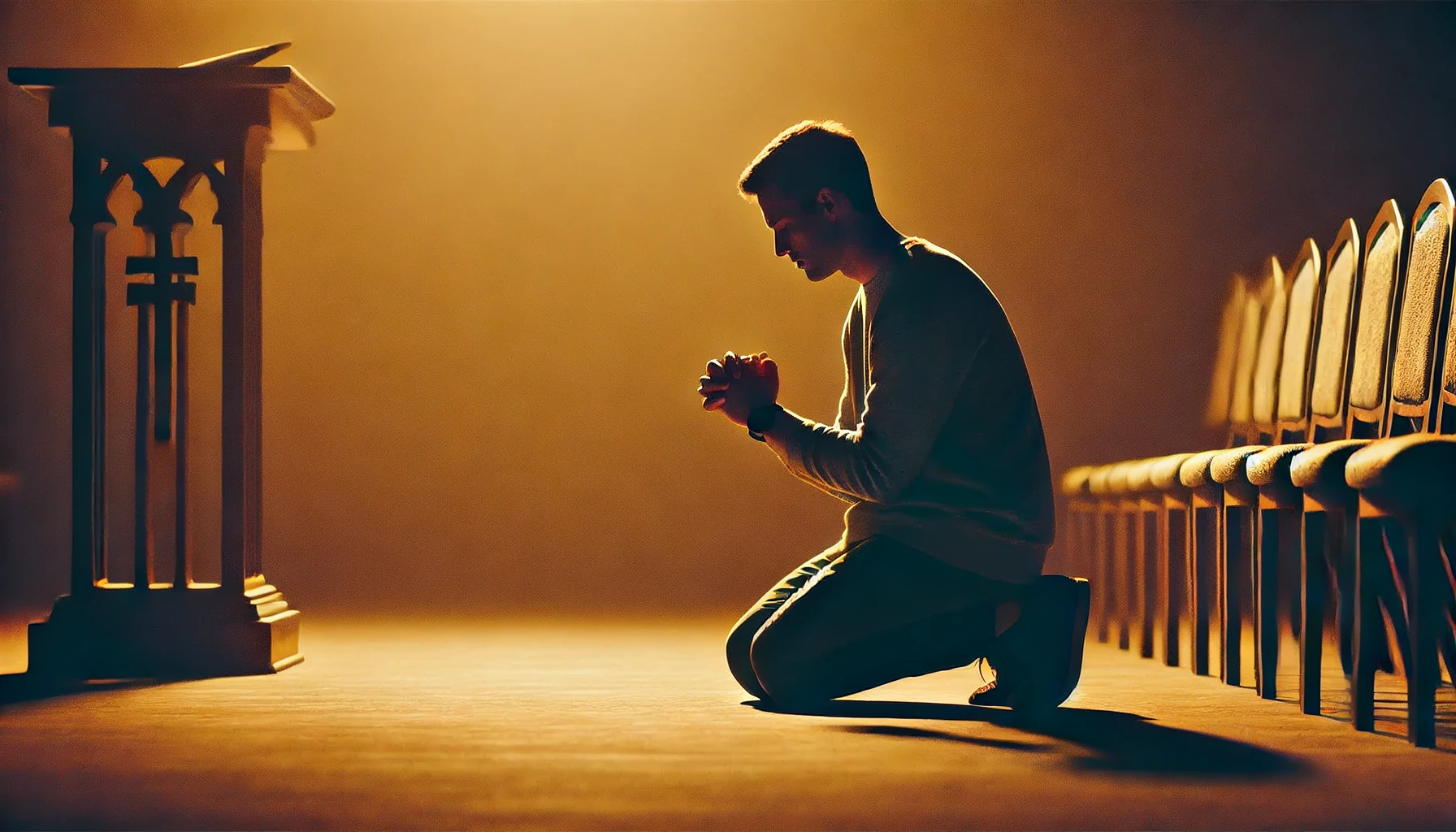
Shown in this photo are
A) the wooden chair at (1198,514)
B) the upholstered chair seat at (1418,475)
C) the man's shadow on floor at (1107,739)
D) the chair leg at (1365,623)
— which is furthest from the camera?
the wooden chair at (1198,514)

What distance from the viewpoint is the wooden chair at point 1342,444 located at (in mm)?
2418

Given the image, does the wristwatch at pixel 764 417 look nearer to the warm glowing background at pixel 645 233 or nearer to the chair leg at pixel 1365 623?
the chair leg at pixel 1365 623

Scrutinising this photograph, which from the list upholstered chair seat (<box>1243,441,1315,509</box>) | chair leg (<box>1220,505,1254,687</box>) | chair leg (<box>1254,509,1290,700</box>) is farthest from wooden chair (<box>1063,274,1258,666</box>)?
upholstered chair seat (<box>1243,441,1315,509</box>)

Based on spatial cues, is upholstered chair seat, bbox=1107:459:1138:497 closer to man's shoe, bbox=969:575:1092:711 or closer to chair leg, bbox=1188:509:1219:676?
chair leg, bbox=1188:509:1219:676

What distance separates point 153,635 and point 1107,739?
6.28 ft

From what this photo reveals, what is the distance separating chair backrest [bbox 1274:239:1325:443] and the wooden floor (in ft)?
2.85

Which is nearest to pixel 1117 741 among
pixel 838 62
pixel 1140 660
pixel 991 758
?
pixel 991 758

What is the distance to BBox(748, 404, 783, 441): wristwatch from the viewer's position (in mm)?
2471

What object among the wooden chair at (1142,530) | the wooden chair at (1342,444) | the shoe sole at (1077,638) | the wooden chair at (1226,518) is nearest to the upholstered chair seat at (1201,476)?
the wooden chair at (1226,518)

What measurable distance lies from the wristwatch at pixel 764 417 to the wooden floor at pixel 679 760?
0.46 meters

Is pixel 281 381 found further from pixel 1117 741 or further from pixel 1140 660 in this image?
pixel 1117 741

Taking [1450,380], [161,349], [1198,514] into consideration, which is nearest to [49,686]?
[161,349]

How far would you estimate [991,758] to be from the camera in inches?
78.9

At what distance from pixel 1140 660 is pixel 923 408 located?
4.95 ft
